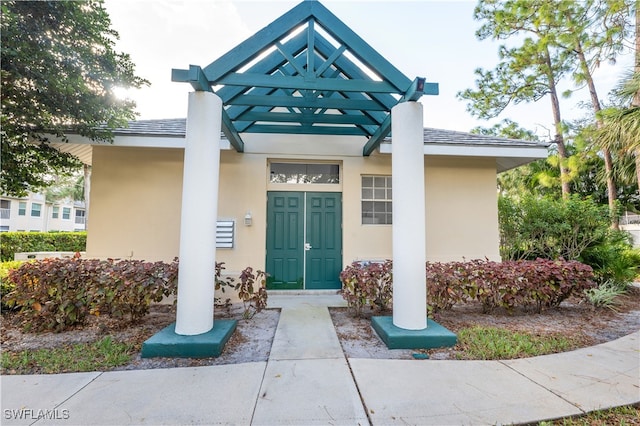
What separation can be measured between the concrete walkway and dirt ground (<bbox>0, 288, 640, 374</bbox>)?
260mm

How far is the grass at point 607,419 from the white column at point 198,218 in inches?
143

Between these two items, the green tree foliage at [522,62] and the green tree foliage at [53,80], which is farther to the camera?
the green tree foliage at [522,62]

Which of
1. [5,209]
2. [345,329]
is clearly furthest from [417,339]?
[5,209]

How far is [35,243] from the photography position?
14.2 metres

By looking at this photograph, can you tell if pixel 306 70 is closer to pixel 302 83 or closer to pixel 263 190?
pixel 302 83

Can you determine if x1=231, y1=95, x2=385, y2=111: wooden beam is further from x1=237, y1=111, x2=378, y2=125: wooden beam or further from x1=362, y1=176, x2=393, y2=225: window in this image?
x1=362, y1=176, x2=393, y2=225: window

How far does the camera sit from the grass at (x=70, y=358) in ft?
10.3

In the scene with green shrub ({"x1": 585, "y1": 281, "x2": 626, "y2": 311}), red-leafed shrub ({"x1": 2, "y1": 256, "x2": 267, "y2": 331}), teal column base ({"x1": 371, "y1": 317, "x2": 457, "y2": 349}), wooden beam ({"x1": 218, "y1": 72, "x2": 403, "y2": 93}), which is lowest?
teal column base ({"x1": 371, "y1": 317, "x2": 457, "y2": 349})

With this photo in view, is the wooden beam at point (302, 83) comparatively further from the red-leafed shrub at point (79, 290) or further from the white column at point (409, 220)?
the red-leafed shrub at point (79, 290)

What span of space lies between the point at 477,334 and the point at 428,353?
41.0 inches

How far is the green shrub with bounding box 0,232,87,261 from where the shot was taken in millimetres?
13265

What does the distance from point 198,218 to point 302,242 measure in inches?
121

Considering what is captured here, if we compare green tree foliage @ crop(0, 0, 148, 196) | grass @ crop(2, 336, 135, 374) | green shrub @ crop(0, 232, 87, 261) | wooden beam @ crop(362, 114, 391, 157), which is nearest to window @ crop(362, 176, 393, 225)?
wooden beam @ crop(362, 114, 391, 157)

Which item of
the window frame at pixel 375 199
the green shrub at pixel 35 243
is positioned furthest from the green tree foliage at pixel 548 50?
the green shrub at pixel 35 243
